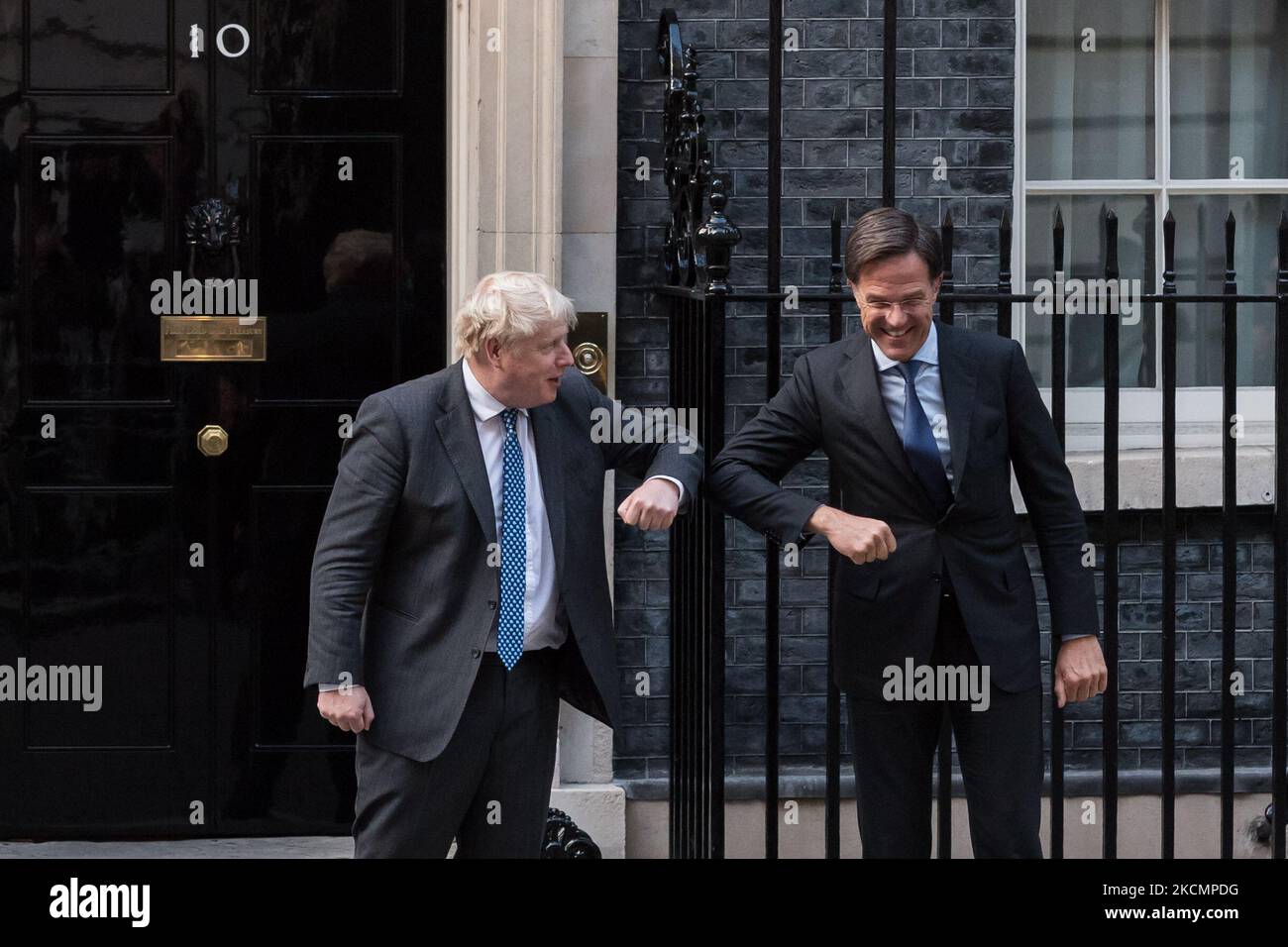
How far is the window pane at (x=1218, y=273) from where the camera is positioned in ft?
21.2

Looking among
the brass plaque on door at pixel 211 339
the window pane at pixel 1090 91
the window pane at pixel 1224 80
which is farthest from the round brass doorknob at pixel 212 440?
the window pane at pixel 1224 80

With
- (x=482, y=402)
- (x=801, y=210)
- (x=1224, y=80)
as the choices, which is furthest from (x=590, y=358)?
(x=1224, y=80)

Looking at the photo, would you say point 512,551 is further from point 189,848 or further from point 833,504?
point 189,848

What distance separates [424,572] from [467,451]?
0.29m

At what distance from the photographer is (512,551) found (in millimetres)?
4023

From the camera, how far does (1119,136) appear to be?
6.45m

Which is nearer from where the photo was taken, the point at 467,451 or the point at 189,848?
the point at 467,451

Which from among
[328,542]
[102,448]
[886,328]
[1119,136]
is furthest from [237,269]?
[1119,136]

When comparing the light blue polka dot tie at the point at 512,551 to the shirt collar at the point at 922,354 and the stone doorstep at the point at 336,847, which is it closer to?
the shirt collar at the point at 922,354

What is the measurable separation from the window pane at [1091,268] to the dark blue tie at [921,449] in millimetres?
2372

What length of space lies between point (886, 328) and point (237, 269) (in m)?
2.76

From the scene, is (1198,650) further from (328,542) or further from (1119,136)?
(328,542)

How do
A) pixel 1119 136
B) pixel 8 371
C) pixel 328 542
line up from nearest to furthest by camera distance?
pixel 328 542, pixel 8 371, pixel 1119 136
